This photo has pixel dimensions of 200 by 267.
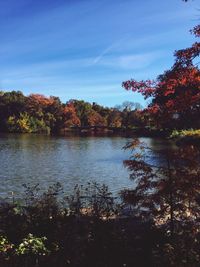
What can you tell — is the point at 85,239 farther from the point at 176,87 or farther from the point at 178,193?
the point at 176,87

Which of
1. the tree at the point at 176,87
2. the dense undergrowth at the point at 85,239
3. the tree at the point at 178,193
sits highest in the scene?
the tree at the point at 176,87

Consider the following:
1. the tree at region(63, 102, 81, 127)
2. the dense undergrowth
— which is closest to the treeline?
the tree at region(63, 102, 81, 127)

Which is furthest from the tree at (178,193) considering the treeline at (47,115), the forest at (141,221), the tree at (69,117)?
the tree at (69,117)

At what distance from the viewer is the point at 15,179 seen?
20469 millimetres

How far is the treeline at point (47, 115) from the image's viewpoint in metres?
84.6

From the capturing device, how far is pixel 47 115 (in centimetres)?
8938

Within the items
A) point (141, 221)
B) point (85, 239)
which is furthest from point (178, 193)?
point (141, 221)

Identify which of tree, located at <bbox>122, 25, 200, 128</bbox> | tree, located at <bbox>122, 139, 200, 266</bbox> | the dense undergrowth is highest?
tree, located at <bbox>122, 25, 200, 128</bbox>

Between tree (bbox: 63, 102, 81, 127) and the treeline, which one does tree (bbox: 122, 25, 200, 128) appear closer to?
the treeline

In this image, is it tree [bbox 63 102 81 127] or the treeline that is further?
tree [bbox 63 102 81 127]

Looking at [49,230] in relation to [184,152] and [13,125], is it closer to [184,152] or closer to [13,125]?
[184,152]

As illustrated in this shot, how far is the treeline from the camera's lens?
278ft

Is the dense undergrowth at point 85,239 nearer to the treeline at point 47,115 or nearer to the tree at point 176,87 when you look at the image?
the tree at point 176,87

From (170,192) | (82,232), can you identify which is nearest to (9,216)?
(82,232)
